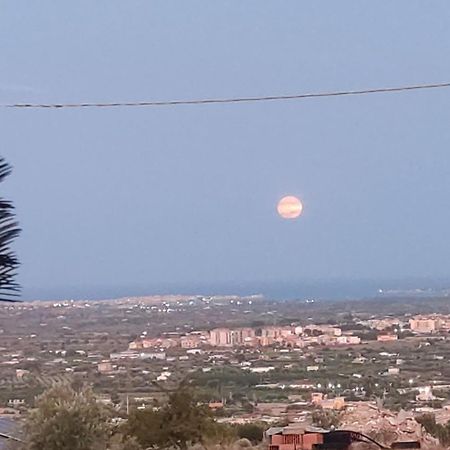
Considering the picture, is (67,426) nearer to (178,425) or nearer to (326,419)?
(178,425)

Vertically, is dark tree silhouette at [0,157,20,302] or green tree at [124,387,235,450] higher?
dark tree silhouette at [0,157,20,302]

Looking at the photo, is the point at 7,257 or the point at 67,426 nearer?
the point at 7,257

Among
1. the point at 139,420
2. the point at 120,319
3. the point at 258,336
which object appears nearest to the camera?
the point at 139,420

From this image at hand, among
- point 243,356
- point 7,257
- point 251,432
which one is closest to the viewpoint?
point 7,257

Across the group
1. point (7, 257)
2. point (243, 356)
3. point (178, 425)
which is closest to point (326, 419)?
point (178, 425)

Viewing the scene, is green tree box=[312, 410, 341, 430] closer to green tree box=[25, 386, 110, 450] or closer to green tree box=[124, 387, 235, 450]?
green tree box=[124, 387, 235, 450]

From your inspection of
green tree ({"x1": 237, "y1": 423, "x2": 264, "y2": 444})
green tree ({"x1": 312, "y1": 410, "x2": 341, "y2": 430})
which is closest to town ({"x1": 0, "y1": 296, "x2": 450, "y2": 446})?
green tree ({"x1": 312, "y1": 410, "x2": 341, "y2": 430})

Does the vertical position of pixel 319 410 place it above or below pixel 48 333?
below

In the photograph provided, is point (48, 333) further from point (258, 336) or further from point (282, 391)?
point (258, 336)

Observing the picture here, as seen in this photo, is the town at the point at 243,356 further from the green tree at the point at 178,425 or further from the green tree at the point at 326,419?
the green tree at the point at 178,425

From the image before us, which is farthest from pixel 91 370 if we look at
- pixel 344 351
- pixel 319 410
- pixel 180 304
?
pixel 180 304

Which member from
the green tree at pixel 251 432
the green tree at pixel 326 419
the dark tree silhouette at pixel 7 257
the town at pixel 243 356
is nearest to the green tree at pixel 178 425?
the town at pixel 243 356
